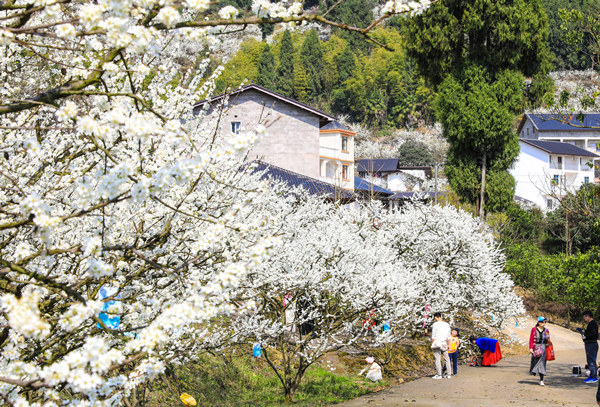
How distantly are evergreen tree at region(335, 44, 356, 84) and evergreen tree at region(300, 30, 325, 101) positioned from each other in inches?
134

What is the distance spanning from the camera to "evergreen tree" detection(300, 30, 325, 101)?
322ft

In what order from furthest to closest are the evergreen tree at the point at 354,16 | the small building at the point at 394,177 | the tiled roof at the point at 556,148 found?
the evergreen tree at the point at 354,16 < the small building at the point at 394,177 < the tiled roof at the point at 556,148

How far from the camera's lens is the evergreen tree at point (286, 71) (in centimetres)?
9238

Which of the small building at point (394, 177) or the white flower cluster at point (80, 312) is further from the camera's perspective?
the small building at point (394, 177)

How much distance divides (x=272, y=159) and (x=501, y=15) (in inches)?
615

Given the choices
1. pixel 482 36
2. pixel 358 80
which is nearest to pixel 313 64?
pixel 358 80

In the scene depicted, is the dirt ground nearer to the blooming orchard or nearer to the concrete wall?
the blooming orchard

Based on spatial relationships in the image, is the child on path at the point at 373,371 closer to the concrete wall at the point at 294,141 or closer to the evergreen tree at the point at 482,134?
the evergreen tree at the point at 482,134

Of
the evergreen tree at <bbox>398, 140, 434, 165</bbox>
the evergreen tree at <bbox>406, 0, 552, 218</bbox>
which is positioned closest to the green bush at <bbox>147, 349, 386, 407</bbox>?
the evergreen tree at <bbox>406, 0, 552, 218</bbox>

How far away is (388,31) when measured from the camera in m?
126

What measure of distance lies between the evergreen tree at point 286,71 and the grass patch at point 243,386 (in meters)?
82.2

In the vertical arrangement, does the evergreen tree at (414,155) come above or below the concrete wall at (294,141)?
below

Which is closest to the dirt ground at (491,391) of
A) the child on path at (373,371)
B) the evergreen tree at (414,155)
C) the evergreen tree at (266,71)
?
the child on path at (373,371)

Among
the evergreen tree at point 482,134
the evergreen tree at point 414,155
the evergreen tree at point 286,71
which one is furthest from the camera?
the evergreen tree at point 286,71
